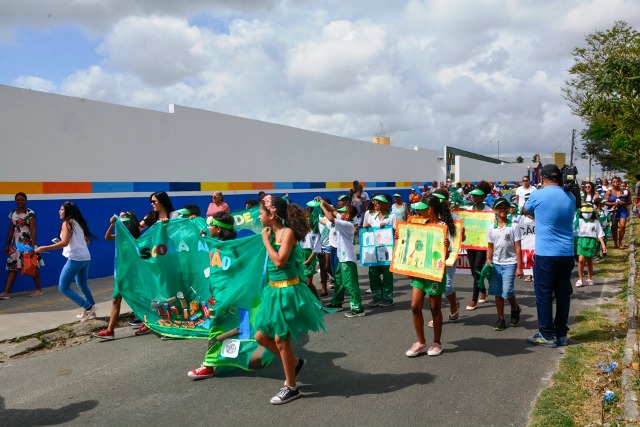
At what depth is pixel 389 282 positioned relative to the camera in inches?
347

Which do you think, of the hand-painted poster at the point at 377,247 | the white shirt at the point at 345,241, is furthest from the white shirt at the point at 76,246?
the hand-painted poster at the point at 377,247

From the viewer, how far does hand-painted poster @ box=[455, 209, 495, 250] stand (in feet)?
28.0

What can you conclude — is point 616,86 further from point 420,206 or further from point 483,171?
point 483,171

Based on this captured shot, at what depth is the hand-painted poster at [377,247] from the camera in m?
8.55

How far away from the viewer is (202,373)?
5469 millimetres

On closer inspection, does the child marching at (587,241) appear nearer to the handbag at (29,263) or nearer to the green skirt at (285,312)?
the green skirt at (285,312)

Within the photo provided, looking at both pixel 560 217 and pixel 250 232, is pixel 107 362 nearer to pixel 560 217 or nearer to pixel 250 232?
pixel 250 232

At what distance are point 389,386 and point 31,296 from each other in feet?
23.6

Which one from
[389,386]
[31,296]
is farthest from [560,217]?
[31,296]

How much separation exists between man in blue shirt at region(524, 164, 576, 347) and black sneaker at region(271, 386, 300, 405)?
3.15m

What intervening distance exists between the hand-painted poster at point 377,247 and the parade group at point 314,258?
0.37 feet

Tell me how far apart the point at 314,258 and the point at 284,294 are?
4.21 m

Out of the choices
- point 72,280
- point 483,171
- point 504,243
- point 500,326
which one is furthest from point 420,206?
point 483,171

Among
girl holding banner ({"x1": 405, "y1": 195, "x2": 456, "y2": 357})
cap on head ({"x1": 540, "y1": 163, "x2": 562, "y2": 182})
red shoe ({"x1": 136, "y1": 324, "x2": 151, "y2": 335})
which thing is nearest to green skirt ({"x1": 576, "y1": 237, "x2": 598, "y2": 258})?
cap on head ({"x1": 540, "y1": 163, "x2": 562, "y2": 182})
